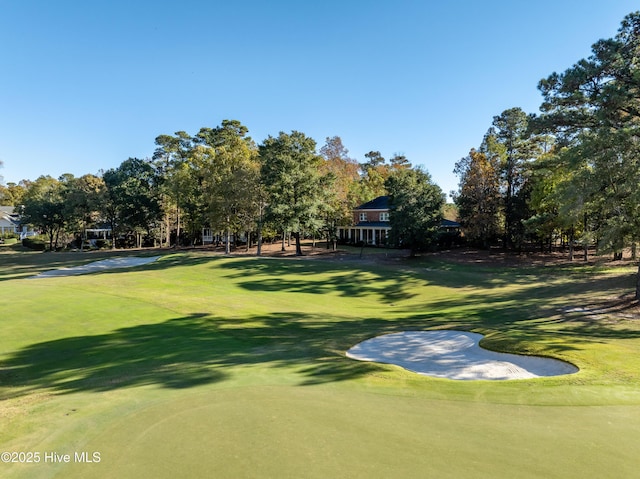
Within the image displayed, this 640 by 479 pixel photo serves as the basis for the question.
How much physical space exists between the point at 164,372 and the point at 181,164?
55852 millimetres

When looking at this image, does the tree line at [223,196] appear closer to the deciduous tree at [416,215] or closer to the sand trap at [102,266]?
the deciduous tree at [416,215]

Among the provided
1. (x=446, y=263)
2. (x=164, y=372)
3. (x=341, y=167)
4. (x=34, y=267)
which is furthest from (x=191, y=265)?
(x=341, y=167)

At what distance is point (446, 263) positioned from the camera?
44031 millimetres

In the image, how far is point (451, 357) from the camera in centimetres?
1277

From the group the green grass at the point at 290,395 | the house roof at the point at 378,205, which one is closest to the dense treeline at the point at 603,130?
A: the green grass at the point at 290,395

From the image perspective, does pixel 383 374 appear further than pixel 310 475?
Yes

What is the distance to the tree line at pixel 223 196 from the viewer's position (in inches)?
1855

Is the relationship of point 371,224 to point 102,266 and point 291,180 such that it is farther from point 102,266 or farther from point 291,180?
point 102,266

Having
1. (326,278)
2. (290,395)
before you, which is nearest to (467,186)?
(326,278)

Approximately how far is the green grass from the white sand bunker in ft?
2.07

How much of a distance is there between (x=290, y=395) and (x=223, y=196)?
41.8 m

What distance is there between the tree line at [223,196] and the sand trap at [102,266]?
376 inches

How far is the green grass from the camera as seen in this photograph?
5.94 metres

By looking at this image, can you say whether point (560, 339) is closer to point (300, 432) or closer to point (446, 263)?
point (300, 432)
